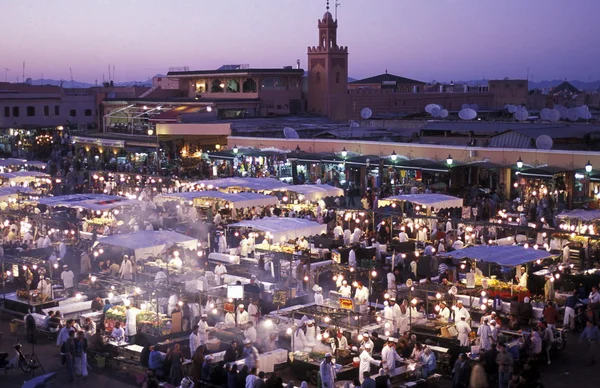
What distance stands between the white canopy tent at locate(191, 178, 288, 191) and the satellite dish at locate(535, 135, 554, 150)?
10005 mm

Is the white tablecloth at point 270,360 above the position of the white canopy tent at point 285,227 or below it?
below

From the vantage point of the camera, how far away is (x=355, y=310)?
58.3ft

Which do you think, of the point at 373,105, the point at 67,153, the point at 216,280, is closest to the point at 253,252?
the point at 216,280

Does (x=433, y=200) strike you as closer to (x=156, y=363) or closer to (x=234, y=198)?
(x=234, y=198)

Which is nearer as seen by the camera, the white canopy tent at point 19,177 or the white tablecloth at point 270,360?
the white tablecloth at point 270,360

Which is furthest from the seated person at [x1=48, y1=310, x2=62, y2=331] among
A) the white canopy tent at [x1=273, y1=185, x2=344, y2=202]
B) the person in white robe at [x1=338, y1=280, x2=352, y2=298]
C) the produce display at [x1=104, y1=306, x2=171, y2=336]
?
the white canopy tent at [x1=273, y1=185, x2=344, y2=202]

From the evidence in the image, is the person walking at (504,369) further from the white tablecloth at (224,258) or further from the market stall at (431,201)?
the market stall at (431,201)

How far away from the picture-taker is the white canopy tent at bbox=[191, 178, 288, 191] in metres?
30.8

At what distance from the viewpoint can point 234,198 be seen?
27672 mm

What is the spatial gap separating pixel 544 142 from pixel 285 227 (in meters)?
14.4

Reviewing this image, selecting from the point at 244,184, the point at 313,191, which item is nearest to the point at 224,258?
the point at 313,191

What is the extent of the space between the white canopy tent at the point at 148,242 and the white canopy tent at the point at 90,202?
209 inches

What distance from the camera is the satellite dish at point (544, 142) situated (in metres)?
32.9

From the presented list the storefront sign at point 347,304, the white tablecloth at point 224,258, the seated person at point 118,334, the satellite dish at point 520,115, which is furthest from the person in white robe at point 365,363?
→ the satellite dish at point 520,115
